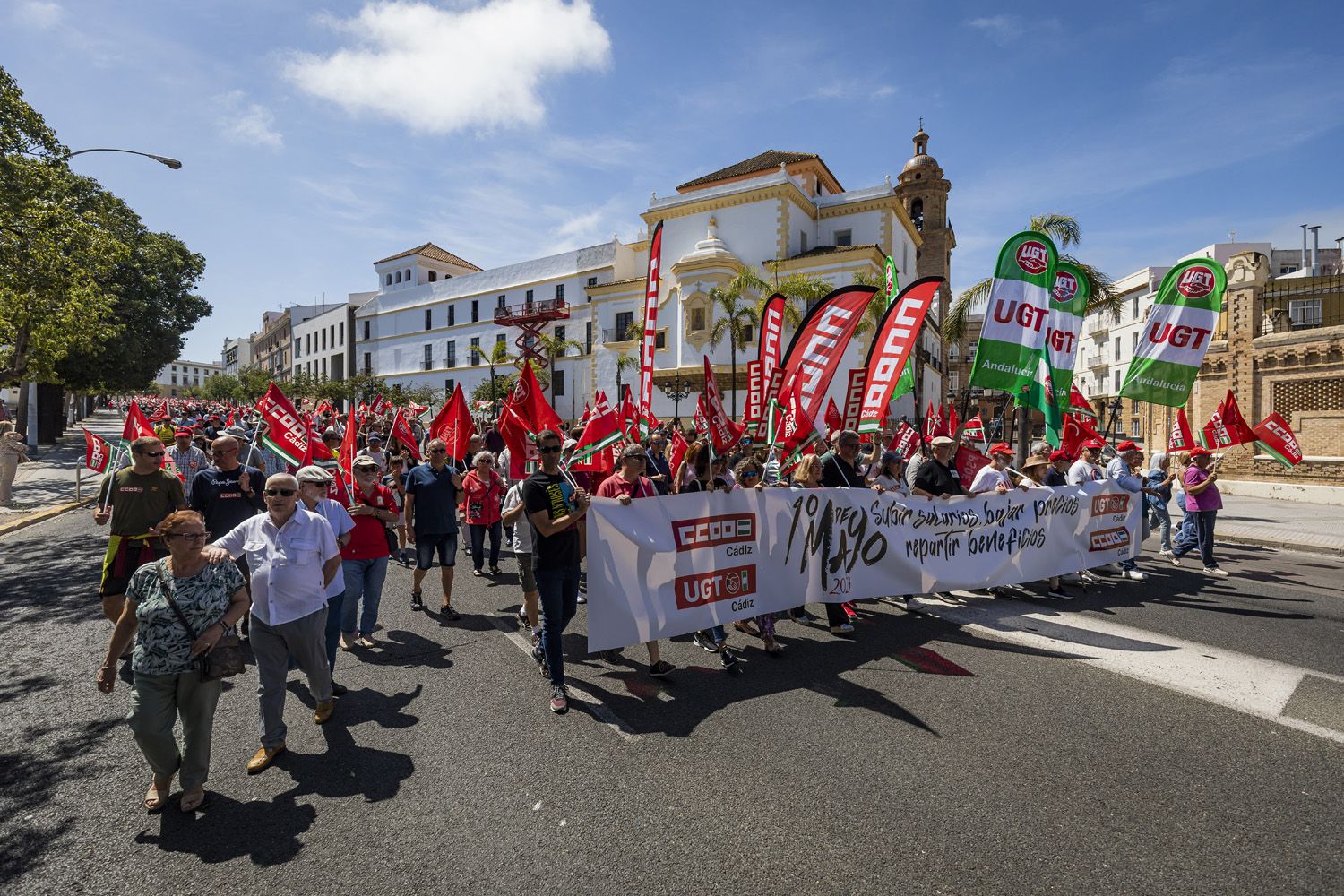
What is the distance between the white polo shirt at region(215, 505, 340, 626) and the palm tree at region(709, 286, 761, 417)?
26181 millimetres

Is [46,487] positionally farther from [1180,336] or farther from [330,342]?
[330,342]

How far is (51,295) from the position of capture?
1299 cm

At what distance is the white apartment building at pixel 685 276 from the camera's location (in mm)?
38219

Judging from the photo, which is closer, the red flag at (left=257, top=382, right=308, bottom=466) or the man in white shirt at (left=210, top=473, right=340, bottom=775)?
the man in white shirt at (left=210, top=473, right=340, bottom=775)

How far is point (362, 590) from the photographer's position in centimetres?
598

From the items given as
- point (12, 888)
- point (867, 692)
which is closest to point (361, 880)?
point (12, 888)

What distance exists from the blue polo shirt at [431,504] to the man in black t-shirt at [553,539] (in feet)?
8.86

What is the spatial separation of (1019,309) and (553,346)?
40061 mm

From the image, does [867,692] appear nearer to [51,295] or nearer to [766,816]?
[766,816]

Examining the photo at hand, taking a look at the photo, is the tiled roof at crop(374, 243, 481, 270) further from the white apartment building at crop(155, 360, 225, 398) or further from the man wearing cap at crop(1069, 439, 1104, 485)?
the white apartment building at crop(155, 360, 225, 398)

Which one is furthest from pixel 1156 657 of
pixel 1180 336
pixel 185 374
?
pixel 185 374

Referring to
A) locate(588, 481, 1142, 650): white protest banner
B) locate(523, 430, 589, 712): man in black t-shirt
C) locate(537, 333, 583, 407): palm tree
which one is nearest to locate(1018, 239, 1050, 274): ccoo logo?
locate(588, 481, 1142, 650): white protest banner

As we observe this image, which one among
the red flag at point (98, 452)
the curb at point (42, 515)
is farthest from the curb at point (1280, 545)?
the curb at point (42, 515)

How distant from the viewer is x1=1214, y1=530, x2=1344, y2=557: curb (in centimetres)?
1079
